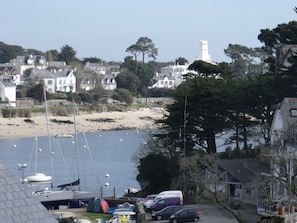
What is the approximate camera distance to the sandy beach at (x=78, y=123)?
95.8m

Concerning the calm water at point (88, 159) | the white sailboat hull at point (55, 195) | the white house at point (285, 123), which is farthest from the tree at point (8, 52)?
the white house at point (285, 123)

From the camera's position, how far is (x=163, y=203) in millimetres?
32812

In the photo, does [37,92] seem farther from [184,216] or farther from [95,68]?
[184,216]

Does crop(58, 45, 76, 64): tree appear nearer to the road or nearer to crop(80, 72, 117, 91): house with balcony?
crop(80, 72, 117, 91): house with balcony

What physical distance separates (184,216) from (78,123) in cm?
7520

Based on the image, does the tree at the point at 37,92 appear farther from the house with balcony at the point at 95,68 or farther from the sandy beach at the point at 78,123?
the house with balcony at the point at 95,68

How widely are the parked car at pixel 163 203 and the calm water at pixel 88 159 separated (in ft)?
25.8

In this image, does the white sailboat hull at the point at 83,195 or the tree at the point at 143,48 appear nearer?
the white sailboat hull at the point at 83,195

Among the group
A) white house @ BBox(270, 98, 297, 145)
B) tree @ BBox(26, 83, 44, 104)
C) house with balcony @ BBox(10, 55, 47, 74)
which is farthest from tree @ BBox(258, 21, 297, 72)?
house with balcony @ BBox(10, 55, 47, 74)

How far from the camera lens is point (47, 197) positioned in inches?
1537

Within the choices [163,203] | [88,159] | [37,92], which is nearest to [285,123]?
[163,203]

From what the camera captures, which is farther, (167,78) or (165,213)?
(167,78)

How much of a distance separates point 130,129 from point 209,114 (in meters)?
62.4

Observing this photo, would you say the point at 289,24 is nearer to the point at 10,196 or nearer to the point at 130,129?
the point at 10,196
